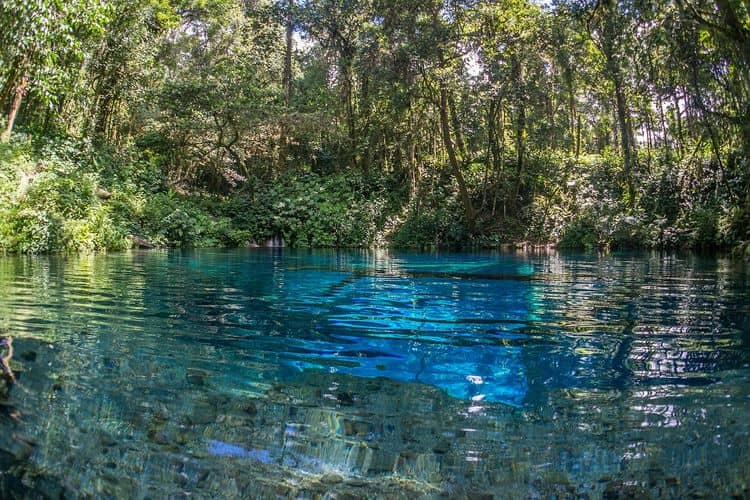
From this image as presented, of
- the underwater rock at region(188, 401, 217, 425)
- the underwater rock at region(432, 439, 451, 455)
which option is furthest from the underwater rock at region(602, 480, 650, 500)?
the underwater rock at region(188, 401, 217, 425)

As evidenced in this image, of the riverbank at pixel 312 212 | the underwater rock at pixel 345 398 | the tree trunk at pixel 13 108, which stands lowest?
the underwater rock at pixel 345 398

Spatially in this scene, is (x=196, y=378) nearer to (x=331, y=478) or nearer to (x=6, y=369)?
(x=6, y=369)

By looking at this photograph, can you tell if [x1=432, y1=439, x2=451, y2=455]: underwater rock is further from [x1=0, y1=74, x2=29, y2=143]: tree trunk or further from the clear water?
[x1=0, y1=74, x2=29, y2=143]: tree trunk

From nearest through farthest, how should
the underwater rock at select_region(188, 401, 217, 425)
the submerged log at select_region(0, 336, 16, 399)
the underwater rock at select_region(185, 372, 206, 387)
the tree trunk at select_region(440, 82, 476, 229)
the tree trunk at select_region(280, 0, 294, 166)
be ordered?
1. the underwater rock at select_region(188, 401, 217, 425)
2. the submerged log at select_region(0, 336, 16, 399)
3. the underwater rock at select_region(185, 372, 206, 387)
4. the tree trunk at select_region(440, 82, 476, 229)
5. the tree trunk at select_region(280, 0, 294, 166)

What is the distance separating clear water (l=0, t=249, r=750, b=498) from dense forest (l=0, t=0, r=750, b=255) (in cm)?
985

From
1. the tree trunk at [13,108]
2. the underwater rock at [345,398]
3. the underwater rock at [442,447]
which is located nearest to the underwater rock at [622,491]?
the underwater rock at [442,447]

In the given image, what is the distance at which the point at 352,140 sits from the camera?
77.3 ft

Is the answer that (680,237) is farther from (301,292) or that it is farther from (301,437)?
(301,437)

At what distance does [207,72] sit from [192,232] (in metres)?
7.50

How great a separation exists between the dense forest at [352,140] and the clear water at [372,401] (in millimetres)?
9855

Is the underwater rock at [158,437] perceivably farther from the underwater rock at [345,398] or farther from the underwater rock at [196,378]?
the underwater rock at [345,398]

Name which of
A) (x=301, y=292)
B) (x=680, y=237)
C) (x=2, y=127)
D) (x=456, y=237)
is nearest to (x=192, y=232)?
(x=2, y=127)

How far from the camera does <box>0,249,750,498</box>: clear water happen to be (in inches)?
64.0

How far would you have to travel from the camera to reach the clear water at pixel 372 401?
1.62 metres
